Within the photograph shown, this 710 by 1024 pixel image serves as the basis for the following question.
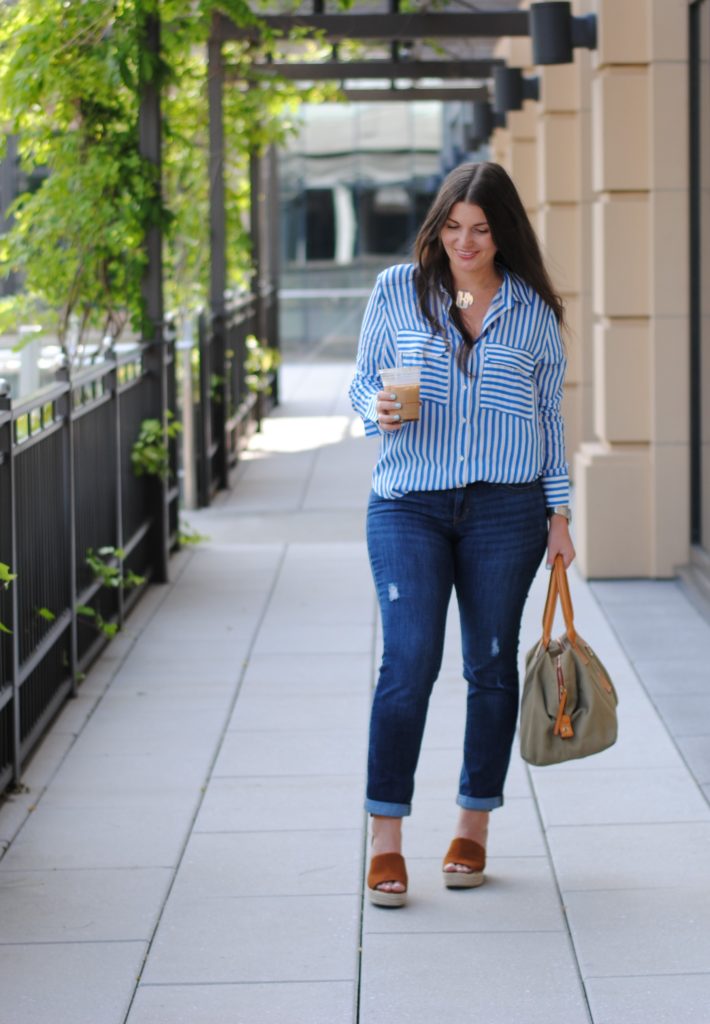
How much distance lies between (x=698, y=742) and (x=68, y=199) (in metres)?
4.34

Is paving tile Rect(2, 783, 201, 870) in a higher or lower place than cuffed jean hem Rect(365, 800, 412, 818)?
lower

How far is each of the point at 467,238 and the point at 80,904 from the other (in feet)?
6.00

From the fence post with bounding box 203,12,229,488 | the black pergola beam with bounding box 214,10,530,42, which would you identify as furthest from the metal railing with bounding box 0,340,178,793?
the black pergola beam with bounding box 214,10,530,42

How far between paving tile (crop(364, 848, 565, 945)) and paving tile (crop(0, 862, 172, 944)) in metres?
0.55

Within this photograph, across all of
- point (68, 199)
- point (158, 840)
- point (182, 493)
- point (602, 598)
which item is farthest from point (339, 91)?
point (158, 840)

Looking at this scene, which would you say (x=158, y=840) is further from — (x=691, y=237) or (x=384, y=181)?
(x=384, y=181)

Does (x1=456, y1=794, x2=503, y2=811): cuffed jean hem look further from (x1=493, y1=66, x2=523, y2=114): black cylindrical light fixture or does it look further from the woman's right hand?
(x1=493, y1=66, x2=523, y2=114): black cylindrical light fixture

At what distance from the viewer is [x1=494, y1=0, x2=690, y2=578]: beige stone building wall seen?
795 centimetres

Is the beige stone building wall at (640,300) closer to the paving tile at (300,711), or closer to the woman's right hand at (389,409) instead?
the paving tile at (300,711)

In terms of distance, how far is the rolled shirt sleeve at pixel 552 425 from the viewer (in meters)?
4.06

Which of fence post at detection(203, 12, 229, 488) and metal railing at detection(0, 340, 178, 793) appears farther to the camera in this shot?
fence post at detection(203, 12, 229, 488)

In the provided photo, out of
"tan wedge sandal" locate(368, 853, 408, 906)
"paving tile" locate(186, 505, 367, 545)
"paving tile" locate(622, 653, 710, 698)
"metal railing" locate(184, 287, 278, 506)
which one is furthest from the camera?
"metal railing" locate(184, 287, 278, 506)

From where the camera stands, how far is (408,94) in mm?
16578

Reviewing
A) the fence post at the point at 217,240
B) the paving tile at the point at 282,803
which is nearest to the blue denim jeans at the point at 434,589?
the paving tile at the point at 282,803
